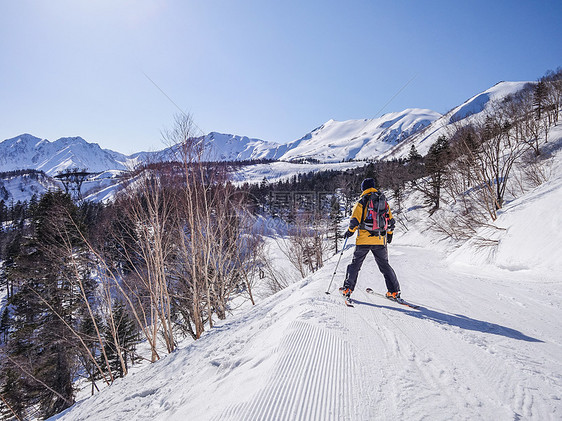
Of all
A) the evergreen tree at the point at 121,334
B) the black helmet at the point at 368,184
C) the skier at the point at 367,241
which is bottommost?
the evergreen tree at the point at 121,334

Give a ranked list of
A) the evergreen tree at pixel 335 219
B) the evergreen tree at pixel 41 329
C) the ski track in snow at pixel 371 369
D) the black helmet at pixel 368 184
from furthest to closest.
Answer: the evergreen tree at pixel 335 219 → the evergreen tree at pixel 41 329 → the black helmet at pixel 368 184 → the ski track in snow at pixel 371 369

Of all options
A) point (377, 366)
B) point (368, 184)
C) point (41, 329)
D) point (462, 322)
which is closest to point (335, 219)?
point (368, 184)

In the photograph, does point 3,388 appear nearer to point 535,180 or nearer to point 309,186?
point 535,180

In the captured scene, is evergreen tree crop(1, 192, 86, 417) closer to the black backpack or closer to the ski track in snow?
the ski track in snow

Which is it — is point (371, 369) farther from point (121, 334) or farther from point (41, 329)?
point (121, 334)

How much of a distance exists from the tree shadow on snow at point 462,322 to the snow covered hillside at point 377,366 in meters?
0.02

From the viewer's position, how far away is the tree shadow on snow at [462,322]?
2.95 metres

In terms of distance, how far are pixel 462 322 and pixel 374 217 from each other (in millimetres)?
1976

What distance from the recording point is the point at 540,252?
6086 mm

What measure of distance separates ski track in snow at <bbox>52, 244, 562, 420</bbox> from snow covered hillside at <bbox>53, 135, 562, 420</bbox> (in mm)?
12

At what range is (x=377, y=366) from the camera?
6.93ft

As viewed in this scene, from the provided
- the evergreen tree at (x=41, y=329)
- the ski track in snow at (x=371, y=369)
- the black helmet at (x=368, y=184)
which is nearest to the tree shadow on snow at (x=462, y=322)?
the ski track in snow at (x=371, y=369)

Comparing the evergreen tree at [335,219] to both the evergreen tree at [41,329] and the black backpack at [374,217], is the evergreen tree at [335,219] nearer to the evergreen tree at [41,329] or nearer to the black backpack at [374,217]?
the black backpack at [374,217]

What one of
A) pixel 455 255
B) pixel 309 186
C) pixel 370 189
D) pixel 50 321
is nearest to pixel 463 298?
pixel 370 189
